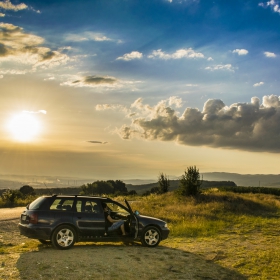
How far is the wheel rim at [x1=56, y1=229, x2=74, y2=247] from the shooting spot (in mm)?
11770

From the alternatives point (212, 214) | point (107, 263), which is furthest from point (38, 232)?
point (212, 214)

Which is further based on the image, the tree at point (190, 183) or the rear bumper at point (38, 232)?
the tree at point (190, 183)

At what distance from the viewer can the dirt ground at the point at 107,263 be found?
9398 mm

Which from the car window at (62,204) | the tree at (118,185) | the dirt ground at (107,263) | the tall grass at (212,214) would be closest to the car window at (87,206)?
the car window at (62,204)

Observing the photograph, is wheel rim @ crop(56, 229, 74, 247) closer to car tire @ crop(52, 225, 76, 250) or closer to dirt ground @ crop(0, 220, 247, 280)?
car tire @ crop(52, 225, 76, 250)

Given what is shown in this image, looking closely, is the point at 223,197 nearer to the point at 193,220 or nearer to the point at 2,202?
the point at 193,220

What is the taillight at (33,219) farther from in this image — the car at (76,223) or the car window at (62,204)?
the car window at (62,204)

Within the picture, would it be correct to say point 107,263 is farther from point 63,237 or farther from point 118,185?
point 118,185

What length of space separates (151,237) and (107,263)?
2987 millimetres

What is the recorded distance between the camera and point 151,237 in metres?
13.0

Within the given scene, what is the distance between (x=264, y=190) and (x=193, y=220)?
34.8 m

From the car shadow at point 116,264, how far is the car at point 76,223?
37cm

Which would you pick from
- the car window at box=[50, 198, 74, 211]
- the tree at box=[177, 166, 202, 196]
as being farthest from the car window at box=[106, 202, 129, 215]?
the tree at box=[177, 166, 202, 196]

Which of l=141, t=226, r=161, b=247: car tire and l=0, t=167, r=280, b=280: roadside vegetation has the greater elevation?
l=141, t=226, r=161, b=247: car tire
